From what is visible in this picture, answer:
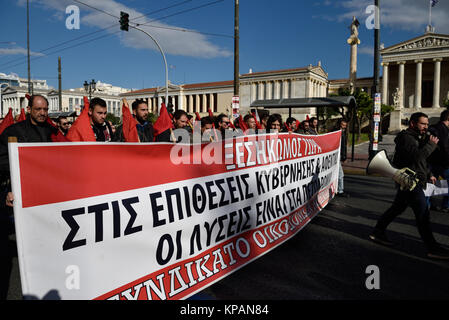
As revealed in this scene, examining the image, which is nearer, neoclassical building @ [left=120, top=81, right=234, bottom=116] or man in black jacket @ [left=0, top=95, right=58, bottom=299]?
man in black jacket @ [left=0, top=95, right=58, bottom=299]

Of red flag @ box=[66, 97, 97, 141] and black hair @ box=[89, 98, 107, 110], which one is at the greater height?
black hair @ box=[89, 98, 107, 110]

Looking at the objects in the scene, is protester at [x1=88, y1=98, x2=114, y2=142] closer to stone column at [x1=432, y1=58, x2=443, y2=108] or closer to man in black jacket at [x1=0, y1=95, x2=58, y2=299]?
man in black jacket at [x1=0, y1=95, x2=58, y2=299]

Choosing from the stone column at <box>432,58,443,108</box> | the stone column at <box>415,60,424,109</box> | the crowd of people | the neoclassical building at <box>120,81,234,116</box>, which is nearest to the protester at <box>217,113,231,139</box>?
the crowd of people

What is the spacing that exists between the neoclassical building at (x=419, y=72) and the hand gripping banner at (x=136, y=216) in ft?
172

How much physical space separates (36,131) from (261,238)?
278 centimetres

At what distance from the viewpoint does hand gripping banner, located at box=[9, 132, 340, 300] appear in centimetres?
174

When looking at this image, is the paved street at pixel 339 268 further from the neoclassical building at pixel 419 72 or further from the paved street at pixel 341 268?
the neoclassical building at pixel 419 72

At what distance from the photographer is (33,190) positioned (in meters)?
1.73

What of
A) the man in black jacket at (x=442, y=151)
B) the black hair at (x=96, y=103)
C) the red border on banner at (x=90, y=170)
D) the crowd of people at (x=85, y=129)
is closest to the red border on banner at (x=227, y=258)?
the red border on banner at (x=90, y=170)

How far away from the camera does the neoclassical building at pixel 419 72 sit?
50.5 m

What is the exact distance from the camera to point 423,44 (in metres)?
51.7

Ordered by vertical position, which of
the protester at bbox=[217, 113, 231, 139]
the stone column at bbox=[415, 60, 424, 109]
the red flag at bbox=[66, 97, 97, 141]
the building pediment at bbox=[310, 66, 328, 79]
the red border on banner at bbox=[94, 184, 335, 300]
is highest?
the building pediment at bbox=[310, 66, 328, 79]

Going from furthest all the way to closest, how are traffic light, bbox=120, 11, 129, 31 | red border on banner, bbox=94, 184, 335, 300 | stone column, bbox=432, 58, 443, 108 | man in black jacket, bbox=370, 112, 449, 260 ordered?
stone column, bbox=432, 58, 443, 108 < traffic light, bbox=120, 11, 129, 31 < man in black jacket, bbox=370, 112, 449, 260 < red border on banner, bbox=94, 184, 335, 300
